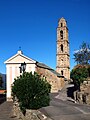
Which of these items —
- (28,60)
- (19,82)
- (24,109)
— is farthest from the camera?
(28,60)

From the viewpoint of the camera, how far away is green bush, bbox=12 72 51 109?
2164 cm

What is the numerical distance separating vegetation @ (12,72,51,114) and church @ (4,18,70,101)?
12.6m

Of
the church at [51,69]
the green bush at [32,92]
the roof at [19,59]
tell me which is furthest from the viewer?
the church at [51,69]

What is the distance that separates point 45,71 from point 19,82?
28.4m

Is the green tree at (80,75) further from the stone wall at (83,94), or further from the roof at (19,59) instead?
the roof at (19,59)

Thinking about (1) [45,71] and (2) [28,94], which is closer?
(2) [28,94]

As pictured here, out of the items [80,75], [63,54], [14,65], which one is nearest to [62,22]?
[63,54]

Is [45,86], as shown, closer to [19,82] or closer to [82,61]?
[19,82]

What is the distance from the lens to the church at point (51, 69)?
4609 cm

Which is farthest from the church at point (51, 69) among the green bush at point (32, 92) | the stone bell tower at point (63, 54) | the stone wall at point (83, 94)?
the green bush at point (32, 92)

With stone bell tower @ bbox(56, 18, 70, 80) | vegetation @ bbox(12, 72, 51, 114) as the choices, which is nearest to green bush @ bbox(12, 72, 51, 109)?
vegetation @ bbox(12, 72, 51, 114)

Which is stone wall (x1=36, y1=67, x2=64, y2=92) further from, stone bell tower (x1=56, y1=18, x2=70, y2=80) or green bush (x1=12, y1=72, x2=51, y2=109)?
green bush (x1=12, y1=72, x2=51, y2=109)

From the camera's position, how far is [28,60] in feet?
151

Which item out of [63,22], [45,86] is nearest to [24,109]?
[45,86]
